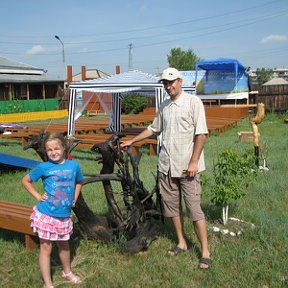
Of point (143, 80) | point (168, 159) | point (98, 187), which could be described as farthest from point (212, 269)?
point (143, 80)

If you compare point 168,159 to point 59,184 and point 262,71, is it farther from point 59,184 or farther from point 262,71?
point 262,71

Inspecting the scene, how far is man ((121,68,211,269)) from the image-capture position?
371 cm

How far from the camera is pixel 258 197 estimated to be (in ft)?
19.6

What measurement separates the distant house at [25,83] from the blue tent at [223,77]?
43.2 ft

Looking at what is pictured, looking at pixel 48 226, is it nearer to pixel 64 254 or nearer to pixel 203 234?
pixel 64 254

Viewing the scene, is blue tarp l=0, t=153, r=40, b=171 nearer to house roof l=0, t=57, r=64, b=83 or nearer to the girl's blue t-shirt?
the girl's blue t-shirt

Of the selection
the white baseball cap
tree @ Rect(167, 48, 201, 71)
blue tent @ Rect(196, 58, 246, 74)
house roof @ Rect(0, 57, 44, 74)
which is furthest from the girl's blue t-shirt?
tree @ Rect(167, 48, 201, 71)

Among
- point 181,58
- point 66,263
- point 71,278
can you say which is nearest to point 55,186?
point 66,263

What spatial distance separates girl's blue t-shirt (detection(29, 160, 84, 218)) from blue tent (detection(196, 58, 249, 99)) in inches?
977

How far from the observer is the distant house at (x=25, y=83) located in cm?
3275

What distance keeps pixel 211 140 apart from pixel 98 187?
7312 millimetres

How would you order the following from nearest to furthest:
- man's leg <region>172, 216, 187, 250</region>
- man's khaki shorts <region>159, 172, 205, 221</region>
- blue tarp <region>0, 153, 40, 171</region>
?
man's khaki shorts <region>159, 172, 205, 221</region> → man's leg <region>172, 216, 187, 250</region> → blue tarp <region>0, 153, 40, 171</region>

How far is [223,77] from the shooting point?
93.9 feet

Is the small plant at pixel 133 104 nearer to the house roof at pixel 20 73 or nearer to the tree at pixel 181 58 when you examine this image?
the house roof at pixel 20 73
